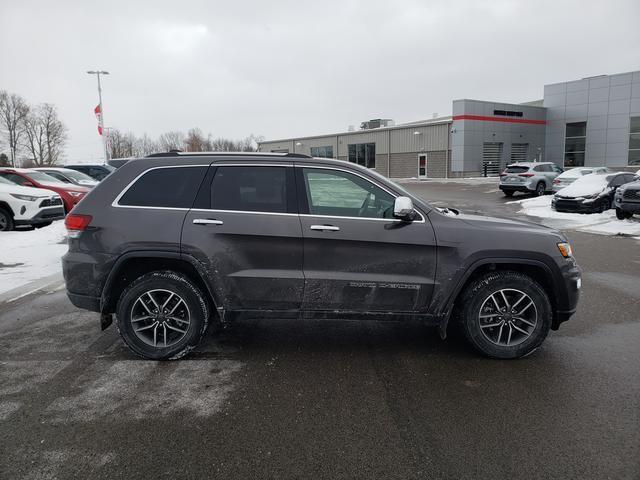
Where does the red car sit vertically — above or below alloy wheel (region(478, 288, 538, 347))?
above

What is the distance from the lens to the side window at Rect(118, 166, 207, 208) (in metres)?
4.19

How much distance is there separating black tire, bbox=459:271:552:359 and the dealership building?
127ft

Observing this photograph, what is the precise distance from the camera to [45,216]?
12.4 m

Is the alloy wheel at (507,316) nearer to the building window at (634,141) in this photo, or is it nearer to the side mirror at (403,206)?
the side mirror at (403,206)

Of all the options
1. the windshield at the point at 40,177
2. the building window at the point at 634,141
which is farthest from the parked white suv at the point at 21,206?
the building window at the point at 634,141

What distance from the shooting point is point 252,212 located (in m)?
4.10

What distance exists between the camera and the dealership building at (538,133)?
3866 centimetres

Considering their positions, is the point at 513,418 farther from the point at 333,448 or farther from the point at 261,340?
the point at 261,340

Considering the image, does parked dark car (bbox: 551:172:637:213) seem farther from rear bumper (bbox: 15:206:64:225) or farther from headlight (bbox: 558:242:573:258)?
rear bumper (bbox: 15:206:64:225)

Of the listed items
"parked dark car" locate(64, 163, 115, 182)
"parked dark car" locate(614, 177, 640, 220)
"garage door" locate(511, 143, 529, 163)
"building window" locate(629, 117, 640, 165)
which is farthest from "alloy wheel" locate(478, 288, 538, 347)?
"garage door" locate(511, 143, 529, 163)

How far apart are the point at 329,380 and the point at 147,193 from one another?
2307 millimetres

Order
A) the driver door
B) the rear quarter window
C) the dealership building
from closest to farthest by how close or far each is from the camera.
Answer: the driver door → the rear quarter window → the dealership building

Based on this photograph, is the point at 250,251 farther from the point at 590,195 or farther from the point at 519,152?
the point at 519,152

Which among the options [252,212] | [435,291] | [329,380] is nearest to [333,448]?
[329,380]
